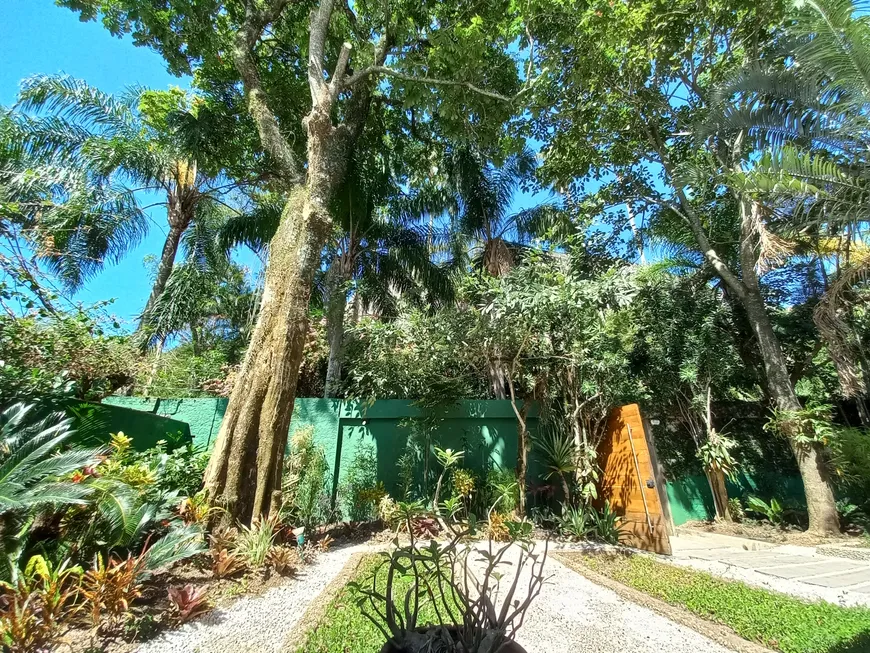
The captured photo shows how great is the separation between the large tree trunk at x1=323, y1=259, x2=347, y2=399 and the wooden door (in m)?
4.88

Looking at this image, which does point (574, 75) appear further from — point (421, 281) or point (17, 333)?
point (17, 333)

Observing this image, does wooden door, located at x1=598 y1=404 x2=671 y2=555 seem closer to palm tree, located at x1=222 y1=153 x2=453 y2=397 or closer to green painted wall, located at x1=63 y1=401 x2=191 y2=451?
palm tree, located at x1=222 y1=153 x2=453 y2=397

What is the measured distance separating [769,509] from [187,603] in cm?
929

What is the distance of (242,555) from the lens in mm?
3893

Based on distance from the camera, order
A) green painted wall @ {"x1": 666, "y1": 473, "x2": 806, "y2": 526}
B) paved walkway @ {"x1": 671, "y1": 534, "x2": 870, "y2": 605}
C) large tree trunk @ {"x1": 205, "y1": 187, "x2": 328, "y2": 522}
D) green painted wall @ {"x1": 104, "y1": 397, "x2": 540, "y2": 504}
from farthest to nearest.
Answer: green painted wall @ {"x1": 666, "y1": 473, "x2": 806, "y2": 526} < green painted wall @ {"x1": 104, "y1": 397, "x2": 540, "y2": 504} < large tree trunk @ {"x1": 205, "y1": 187, "x2": 328, "y2": 522} < paved walkway @ {"x1": 671, "y1": 534, "x2": 870, "y2": 605}

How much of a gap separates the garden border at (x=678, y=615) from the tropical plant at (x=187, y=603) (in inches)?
149

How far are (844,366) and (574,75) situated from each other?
609 centimetres

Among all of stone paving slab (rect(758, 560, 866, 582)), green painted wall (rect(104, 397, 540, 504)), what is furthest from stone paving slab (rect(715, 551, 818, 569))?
green painted wall (rect(104, 397, 540, 504))

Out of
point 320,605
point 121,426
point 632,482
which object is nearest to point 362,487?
point 320,605

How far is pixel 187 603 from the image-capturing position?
2959mm

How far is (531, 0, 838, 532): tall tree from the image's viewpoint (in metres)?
5.99

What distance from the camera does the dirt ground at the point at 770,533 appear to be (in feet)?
19.3

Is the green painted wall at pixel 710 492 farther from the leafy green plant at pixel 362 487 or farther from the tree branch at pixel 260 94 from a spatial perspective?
the tree branch at pixel 260 94

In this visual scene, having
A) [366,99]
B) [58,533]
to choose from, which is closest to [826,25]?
[366,99]
